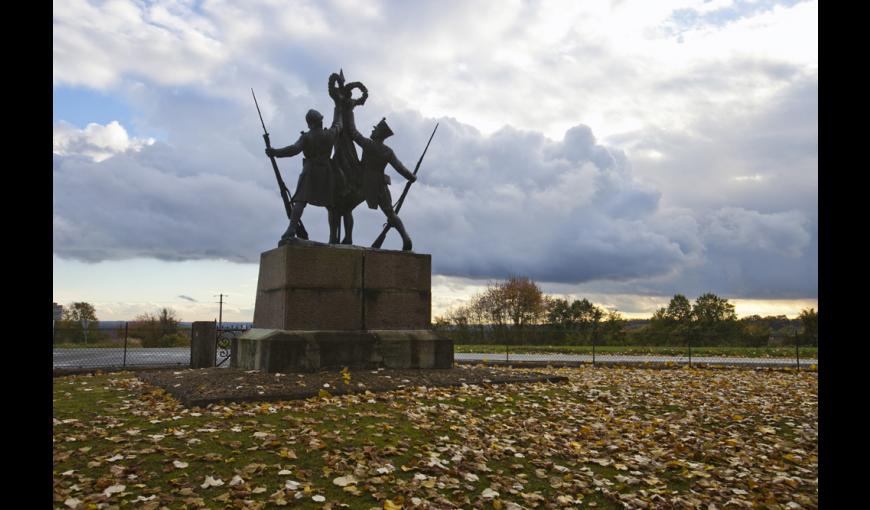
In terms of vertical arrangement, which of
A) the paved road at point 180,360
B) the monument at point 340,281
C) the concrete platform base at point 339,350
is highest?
the monument at point 340,281

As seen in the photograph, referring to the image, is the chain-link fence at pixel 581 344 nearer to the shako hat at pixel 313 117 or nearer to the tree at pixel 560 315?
the tree at pixel 560 315

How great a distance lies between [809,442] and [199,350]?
13000 millimetres

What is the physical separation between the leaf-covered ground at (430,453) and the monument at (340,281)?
1992 millimetres

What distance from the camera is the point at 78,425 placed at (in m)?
6.89

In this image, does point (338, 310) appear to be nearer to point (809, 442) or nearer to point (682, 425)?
point (682, 425)

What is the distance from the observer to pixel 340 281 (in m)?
11.3

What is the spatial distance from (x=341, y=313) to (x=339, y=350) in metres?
0.77

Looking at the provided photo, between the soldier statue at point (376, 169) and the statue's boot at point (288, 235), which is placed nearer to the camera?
the statue's boot at point (288, 235)

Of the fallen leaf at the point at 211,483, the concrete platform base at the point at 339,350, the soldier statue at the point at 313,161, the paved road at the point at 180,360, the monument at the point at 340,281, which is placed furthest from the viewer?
the paved road at the point at 180,360

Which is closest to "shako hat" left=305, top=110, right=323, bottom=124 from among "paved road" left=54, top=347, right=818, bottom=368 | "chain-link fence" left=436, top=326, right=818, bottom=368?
"paved road" left=54, top=347, right=818, bottom=368

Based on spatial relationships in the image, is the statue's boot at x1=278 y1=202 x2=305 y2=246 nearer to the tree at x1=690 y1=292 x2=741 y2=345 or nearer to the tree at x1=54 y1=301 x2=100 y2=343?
the tree at x1=54 y1=301 x2=100 y2=343

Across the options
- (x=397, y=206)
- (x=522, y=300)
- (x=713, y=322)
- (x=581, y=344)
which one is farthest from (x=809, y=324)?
(x=397, y=206)

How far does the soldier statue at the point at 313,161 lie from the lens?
39.2 feet

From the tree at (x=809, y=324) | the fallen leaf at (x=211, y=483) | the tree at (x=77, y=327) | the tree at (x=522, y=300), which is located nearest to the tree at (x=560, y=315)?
the tree at (x=522, y=300)
